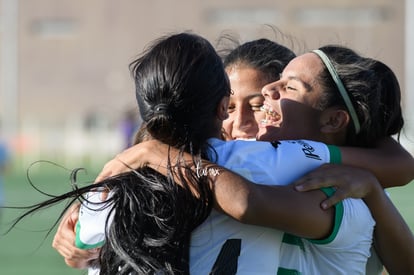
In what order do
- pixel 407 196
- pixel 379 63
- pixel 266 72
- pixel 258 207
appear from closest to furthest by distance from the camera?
pixel 258 207, pixel 379 63, pixel 266 72, pixel 407 196

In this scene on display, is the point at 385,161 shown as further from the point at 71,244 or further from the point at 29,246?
the point at 29,246

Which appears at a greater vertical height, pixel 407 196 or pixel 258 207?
pixel 258 207

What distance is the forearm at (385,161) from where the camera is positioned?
271 cm

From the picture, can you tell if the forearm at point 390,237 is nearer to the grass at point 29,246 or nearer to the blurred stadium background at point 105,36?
the grass at point 29,246

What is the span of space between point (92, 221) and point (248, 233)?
43 centimetres

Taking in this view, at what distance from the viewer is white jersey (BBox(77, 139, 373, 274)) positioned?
2.42 m

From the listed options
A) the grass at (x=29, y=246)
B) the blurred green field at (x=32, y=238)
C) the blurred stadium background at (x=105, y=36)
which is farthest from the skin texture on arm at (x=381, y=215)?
the blurred stadium background at (x=105, y=36)

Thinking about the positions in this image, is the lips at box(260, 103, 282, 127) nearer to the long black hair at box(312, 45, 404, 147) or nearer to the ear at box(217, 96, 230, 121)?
the long black hair at box(312, 45, 404, 147)

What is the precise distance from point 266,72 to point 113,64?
4133cm

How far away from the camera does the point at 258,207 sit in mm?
2348

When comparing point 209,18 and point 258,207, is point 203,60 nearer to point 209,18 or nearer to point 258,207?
point 258,207

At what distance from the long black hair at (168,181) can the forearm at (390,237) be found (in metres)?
0.55

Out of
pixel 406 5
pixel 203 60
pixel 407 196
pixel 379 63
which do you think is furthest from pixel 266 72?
pixel 406 5

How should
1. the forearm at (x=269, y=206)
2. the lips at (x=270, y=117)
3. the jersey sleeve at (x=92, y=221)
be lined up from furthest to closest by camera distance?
the lips at (x=270, y=117) → the jersey sleeve at (x=92, y=221) → the forearm at (x=269, y=206)
